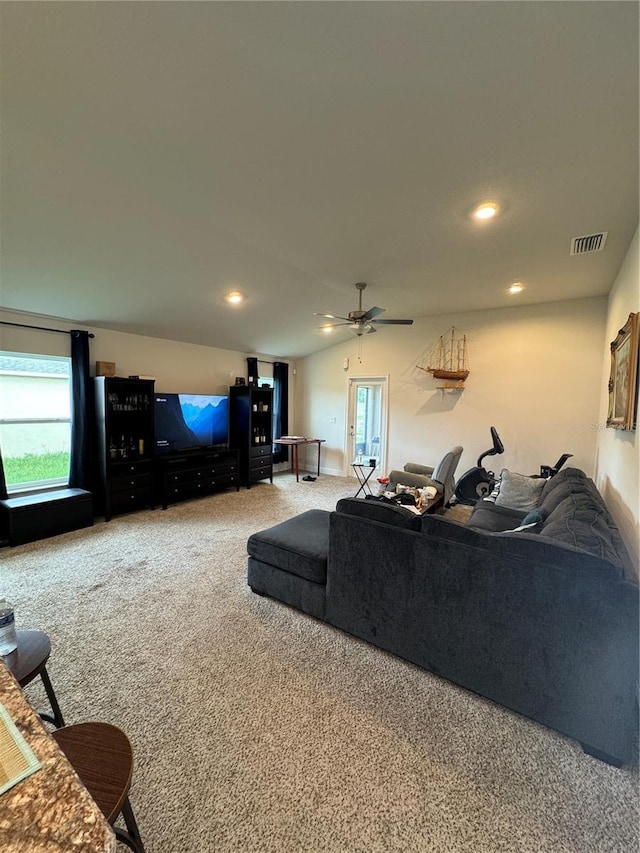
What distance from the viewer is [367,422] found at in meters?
6.58

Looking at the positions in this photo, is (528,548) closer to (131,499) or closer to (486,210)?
(486,210)

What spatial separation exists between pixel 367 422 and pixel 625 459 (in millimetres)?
4301

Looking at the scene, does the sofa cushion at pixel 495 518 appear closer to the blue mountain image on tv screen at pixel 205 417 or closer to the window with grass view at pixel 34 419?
the blue mountain image on tv screen at pixel 205 417

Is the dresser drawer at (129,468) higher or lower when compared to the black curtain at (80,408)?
lower

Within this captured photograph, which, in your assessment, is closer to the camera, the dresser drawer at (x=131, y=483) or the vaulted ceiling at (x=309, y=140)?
the vaulted ceiling at (x=309, y=140)

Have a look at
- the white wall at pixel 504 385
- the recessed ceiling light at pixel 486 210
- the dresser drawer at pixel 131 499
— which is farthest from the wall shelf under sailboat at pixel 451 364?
the dresser drawer at pixel 131 499

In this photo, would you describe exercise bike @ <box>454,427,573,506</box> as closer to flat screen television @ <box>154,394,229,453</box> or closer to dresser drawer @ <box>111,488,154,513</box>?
flat screen television @ <box>154,394,229,453</box>

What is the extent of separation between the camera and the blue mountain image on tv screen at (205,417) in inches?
208

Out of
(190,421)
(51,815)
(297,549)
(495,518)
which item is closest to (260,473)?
(190,421)

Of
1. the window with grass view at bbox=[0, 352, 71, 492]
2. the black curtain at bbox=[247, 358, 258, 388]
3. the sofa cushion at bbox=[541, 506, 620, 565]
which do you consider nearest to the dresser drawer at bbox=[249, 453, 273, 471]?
the black curtain at bbox=[247, 358, 258, 388]

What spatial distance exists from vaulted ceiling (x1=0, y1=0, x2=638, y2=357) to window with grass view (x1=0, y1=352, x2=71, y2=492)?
755mm

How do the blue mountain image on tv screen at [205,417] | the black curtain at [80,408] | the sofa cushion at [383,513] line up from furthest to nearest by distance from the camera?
the blue mountain image on tv screen at [205,417] → the black curtain at [80,408] → the sofa cushion at [383,513]

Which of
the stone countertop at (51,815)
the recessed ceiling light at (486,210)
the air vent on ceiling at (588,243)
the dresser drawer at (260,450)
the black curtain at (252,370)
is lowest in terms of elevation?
the dresser drawer at (260,450)

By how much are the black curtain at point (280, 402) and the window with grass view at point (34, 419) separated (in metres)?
3.52
